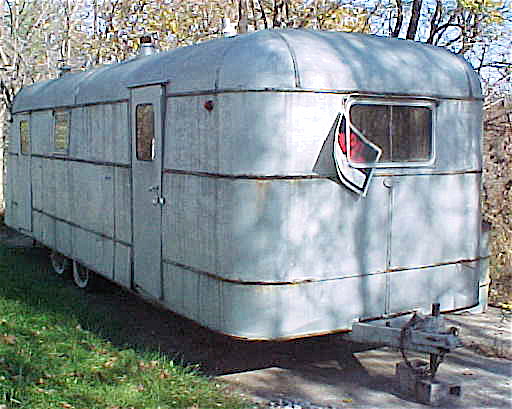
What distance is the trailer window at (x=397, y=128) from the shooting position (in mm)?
5496

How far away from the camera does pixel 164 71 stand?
6184 mm

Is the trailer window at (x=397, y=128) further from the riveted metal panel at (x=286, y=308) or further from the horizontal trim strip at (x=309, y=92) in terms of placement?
the riveted metal panel at (x=286, y=308)

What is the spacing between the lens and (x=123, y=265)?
700 cm

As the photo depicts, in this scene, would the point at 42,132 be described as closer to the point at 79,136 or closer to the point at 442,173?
the point at 79,136

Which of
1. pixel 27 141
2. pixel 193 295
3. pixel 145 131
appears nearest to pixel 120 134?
pixel 145 131

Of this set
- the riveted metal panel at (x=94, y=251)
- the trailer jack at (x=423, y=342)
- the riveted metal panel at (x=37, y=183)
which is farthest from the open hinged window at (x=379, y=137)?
the riveted metal panel at (x=37, y=183)

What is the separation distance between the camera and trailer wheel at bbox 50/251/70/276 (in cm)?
957

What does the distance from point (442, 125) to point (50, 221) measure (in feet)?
17.9

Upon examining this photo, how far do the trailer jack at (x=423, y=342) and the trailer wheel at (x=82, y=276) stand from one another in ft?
13.2

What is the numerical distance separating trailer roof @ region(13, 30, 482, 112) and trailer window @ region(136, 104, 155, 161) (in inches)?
9.9

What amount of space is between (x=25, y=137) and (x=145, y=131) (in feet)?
15.0

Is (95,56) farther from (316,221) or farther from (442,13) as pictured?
(316,221)

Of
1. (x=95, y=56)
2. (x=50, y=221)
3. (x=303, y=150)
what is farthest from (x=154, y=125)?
(x=95, y=56)

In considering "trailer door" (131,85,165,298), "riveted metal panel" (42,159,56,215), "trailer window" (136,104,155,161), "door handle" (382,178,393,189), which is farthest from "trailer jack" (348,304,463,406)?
"riveted metal panel" (42,159,56,215)
